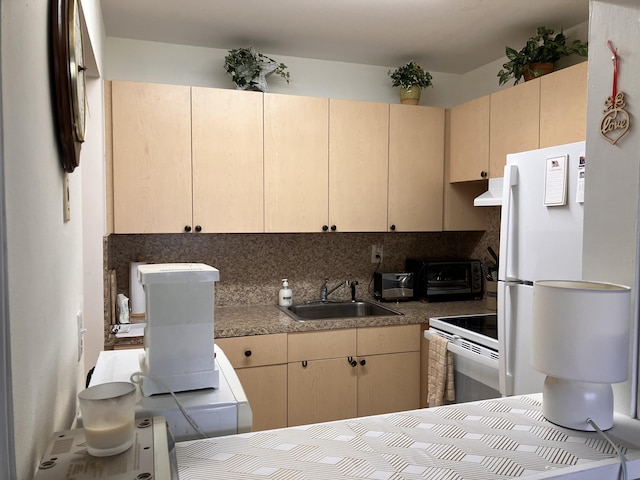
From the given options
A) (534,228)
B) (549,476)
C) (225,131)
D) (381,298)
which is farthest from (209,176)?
(549,476)

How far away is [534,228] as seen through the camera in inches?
86.9

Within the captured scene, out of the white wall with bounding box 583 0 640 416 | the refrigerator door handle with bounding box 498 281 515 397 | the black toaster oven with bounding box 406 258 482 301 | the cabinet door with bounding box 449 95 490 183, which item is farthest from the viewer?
the black toaster oven with bounding box 406 258 482 301

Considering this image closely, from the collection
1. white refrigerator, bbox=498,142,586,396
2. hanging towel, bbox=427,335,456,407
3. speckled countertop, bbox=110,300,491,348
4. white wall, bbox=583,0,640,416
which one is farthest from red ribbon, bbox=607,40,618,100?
Answer: speckled countertop, bbox=110,300,491,348

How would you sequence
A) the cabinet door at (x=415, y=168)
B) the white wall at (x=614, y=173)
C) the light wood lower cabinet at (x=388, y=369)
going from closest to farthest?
the white wall at (x=614, y=173) < the light wood lower cabinet at (x=388, y=369) < the cabinet door at (x=415, y=168)

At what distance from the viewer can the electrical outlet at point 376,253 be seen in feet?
11.9

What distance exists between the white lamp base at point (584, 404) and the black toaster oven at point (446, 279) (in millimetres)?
2204

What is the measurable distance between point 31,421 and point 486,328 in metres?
2.38

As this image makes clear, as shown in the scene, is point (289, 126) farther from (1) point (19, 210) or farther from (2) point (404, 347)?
(1) point (19, 210)

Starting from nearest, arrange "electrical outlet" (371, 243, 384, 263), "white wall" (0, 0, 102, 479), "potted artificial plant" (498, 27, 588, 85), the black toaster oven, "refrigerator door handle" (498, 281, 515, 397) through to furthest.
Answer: "white wall" (0, 0, 102, 479)
"refrigerator door handle" (498, 281, 515, 397)
"potted artificial plant" (498, 27, 588, 85)
the black toaster oven
"electrical outlet" (371, 243, 384, 263)

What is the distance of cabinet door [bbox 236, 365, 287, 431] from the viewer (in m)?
2.74

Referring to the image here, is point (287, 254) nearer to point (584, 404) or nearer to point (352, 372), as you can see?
point (352, 372)

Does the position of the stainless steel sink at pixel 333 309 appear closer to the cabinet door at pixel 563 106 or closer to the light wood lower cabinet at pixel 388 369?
the light wood lower cabinet at pixel 388 369

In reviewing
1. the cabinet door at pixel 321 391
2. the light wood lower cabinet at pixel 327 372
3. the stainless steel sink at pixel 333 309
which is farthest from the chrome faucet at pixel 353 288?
the cabinet door at pixel 321 391

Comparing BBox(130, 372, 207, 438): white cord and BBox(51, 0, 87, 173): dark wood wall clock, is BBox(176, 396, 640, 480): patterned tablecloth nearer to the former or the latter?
BBox(130, 372, 207, 438): white cord
